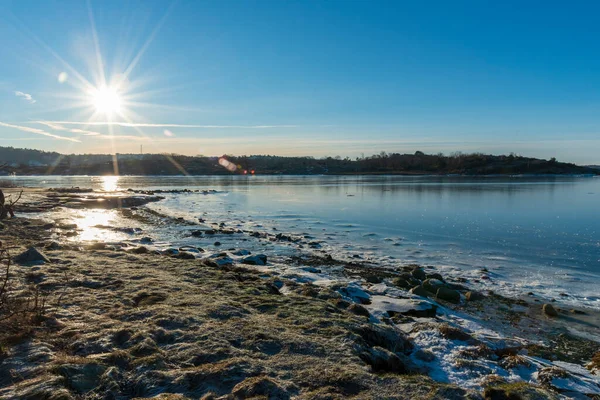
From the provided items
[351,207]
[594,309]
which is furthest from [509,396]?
[351,207]

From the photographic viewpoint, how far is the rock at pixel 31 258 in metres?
9.19

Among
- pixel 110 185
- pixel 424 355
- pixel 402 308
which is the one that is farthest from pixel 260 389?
pixel 110 185

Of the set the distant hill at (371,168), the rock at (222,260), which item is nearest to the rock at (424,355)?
the rock at (222,260)

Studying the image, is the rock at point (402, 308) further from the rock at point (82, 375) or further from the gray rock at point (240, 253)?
the gray rock at point (240, 253)

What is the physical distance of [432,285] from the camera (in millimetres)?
10766

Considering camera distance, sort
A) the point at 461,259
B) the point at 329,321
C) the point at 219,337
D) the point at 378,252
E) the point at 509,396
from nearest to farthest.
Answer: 1. the point at 509,396
2. the point at 219,337
3. the point at 329,321
4. the point at 461,259
5. the point at 378,252

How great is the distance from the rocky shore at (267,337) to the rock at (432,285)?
0.04 meters

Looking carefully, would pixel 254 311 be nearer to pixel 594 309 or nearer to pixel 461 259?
pixel 594 309

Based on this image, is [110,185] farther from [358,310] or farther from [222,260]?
[358,310]

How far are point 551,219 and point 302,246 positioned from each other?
1923 centimetres

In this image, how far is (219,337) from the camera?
5531mm

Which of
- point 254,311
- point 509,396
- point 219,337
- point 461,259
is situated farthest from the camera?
point 461,259

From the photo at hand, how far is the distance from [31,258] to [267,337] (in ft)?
24.1

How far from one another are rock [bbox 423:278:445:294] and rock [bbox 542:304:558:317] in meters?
2.53
